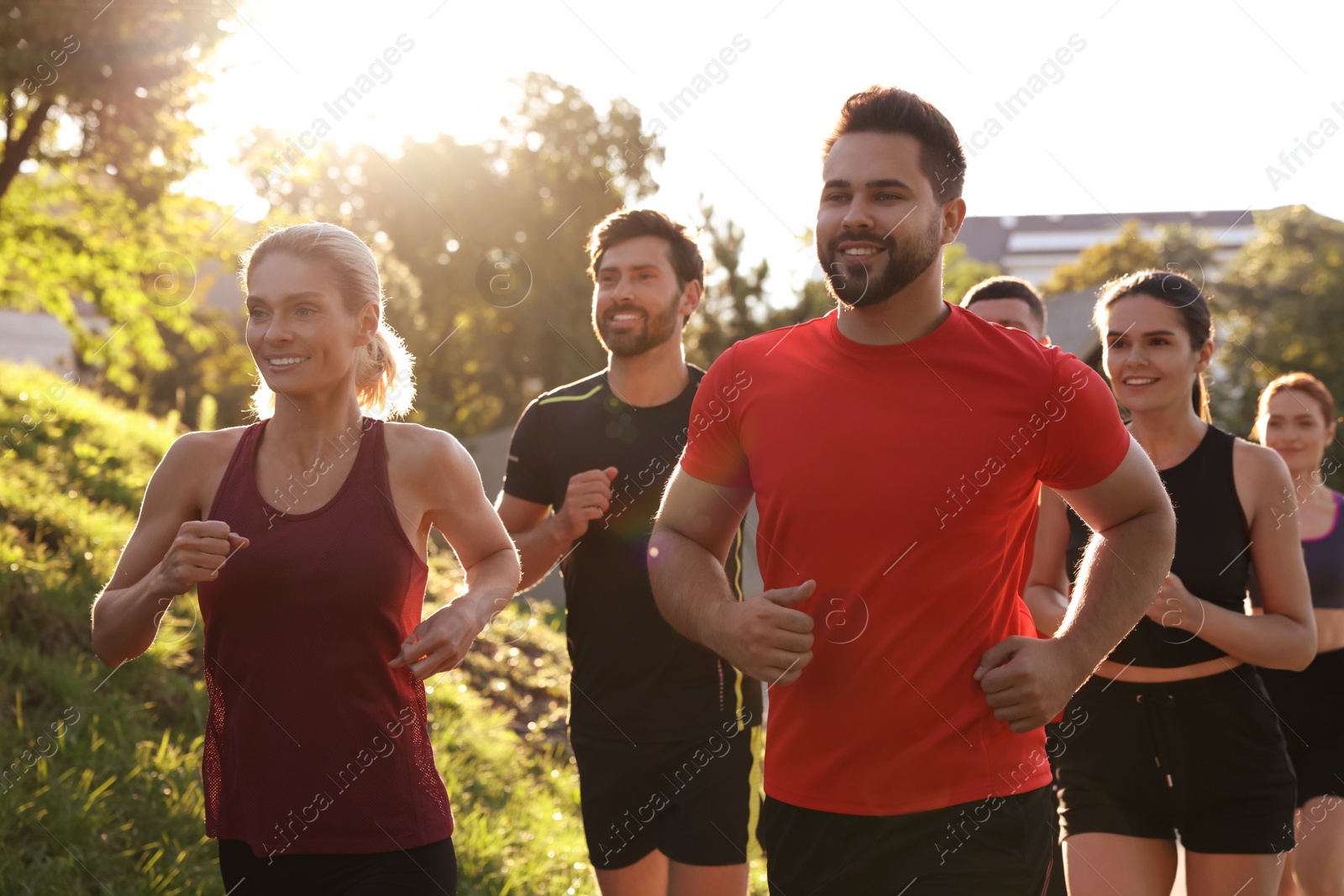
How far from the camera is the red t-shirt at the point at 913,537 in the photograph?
2588 millimetres

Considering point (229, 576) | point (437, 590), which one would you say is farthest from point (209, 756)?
point (437, 590)

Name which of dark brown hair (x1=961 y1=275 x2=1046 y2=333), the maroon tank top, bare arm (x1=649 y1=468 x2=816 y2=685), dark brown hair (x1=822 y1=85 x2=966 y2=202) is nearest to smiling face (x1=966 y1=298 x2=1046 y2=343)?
dark brown hair (x1=961 y1=275 x2=1046 y2=333)

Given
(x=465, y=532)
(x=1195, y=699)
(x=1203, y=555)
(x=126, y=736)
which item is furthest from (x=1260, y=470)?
(x=126, y=736)

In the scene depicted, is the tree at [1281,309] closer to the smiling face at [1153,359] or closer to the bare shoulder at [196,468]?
the smiling face at [1153,359]

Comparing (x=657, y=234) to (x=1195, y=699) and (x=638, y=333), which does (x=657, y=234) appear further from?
(x=1195, y=699)

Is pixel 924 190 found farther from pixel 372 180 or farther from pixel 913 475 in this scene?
pixel 372 180

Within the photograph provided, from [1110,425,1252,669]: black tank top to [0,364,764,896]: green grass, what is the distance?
3951mm

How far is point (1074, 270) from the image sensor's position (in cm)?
5025

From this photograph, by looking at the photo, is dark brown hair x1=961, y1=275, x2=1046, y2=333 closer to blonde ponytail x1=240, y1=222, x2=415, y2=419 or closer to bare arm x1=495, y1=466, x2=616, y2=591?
bare arm x1=495, y1=466, x2=616, y2=591

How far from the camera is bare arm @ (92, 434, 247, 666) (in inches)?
111

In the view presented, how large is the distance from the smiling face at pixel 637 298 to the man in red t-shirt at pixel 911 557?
1774 mm

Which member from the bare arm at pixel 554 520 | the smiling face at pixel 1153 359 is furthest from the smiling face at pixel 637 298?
the smiling face at pixel 1153 359

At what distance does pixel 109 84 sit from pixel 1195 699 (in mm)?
10987

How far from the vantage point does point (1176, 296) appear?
4094 millimetres
